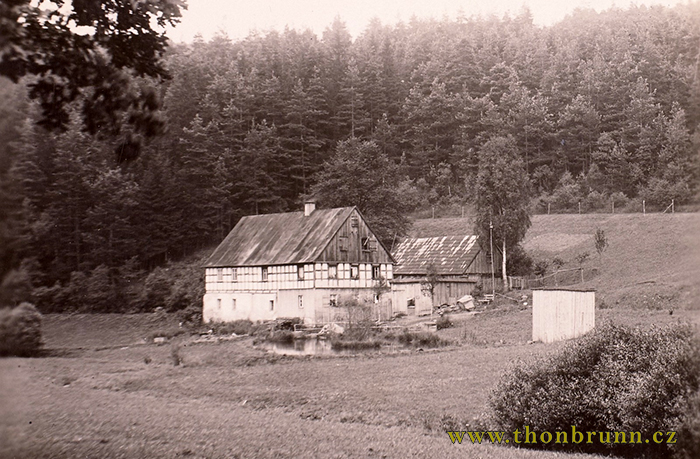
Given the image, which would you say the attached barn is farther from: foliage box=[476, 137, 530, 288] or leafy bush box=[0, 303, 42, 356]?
leafy bush box=[0, 303, 42, 356]

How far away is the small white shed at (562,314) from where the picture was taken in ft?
79.3

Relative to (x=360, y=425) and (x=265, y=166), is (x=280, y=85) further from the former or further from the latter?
(x=360, y=425)

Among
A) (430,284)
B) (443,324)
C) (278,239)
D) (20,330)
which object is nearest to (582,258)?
(430,284)

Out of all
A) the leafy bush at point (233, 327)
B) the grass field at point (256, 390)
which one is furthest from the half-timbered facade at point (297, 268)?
the grass field at point (256, 390)

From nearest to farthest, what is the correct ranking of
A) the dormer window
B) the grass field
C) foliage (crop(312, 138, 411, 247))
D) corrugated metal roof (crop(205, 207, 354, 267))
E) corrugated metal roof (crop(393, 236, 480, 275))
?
1. the grass field
2. corrugated metal roof (crop(205, 207, 354, 267))
3. the dormer window
4. corrugated metal roof (crop(393, 236, 480, 275))
5. foliage (crop(312, 138, 411, 247))

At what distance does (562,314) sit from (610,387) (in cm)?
1257

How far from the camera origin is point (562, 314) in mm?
24875

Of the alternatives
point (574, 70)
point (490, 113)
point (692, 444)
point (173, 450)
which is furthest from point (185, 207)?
point (574, 70)

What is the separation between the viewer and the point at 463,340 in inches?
1091

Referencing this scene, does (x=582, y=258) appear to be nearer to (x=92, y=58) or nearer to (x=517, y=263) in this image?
(x=517, y=263)

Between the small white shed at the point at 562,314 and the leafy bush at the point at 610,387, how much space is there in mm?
10842

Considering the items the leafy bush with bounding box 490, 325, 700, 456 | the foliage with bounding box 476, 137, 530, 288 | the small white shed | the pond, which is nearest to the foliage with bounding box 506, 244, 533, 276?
the foliage with bounding box 476, 137, 530, 288

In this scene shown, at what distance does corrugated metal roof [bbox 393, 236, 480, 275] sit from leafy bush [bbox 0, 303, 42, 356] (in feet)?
105

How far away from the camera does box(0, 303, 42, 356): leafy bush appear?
33.1 ft
